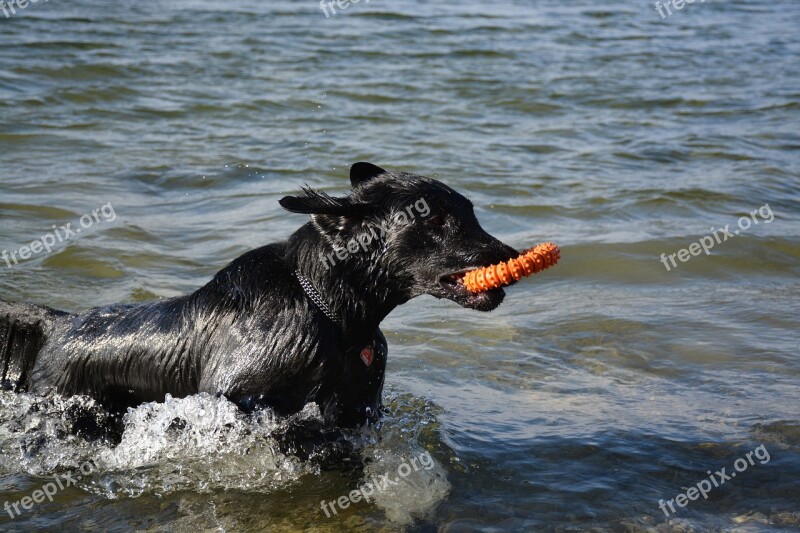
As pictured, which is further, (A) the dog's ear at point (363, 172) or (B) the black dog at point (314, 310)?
(A) the dog's ear at point (363, 172)

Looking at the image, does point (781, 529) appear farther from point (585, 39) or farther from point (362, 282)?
point (585, 39)

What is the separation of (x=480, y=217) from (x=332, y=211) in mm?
5738

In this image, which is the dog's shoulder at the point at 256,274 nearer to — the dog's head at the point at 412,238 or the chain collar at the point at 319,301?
the chain collar at the point at 319,301

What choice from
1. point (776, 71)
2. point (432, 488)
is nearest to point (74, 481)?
Answer: point (432, 488)

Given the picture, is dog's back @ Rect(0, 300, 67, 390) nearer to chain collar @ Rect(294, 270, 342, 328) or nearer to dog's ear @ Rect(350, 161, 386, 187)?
chain collar @ Rect(294, 270, 342, 328)

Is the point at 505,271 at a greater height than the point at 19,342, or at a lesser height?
greater

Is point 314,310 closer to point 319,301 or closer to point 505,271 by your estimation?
point 319,301

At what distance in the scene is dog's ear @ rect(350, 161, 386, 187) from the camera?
5.52 m

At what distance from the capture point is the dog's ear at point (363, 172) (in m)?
5.52

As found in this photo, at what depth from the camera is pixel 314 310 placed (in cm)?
526

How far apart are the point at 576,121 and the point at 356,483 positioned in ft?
34.4

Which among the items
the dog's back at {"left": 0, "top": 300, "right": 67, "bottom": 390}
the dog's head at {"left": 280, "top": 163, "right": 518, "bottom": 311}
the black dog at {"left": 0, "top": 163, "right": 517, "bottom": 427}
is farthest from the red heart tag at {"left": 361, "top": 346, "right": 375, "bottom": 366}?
the dog's back at {"left": 0, "top": 300, "right": 67, "bottom": 390}

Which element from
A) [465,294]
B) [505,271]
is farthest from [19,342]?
[505,271]

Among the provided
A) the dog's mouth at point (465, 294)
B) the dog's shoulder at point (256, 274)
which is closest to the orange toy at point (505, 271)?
the dog's mouth at point (465, 294)
